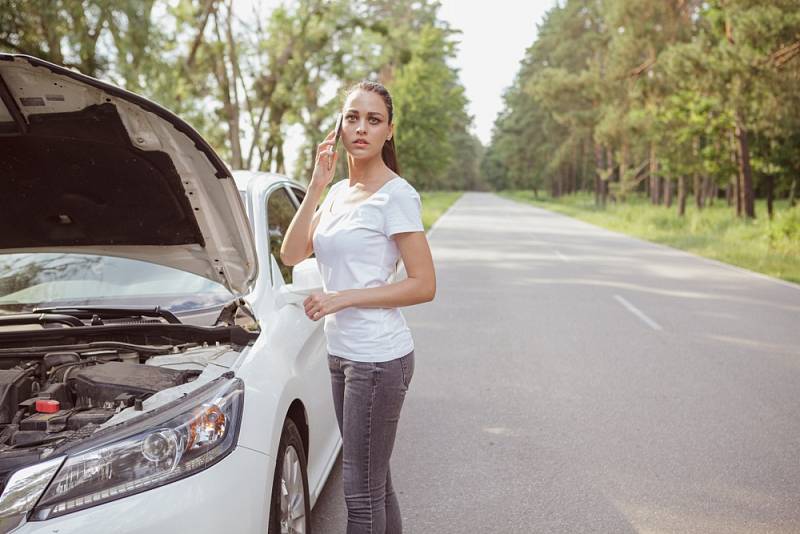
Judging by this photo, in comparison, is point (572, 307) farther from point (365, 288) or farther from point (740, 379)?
point (365, 288)

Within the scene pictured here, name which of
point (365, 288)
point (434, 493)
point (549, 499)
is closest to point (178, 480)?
point (365, 288)

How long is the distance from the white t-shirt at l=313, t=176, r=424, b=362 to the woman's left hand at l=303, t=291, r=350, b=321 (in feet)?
0.32

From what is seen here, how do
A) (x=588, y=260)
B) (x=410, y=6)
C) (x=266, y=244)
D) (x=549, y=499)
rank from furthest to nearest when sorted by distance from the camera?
(x=410, y=6), (x=588, y=260), (x=549, y=499), (x=266, y=244)

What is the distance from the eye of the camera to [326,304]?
241cm

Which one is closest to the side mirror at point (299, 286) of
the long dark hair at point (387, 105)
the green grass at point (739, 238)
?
the long dark hair at point (387, 105)

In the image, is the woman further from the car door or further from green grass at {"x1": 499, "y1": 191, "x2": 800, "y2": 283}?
green grass at {"x1": 499, "y1": 191, "x2": 800, "y2": 283}

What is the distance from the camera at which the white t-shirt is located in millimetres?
2422

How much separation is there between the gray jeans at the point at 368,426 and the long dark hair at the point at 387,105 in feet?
2.25

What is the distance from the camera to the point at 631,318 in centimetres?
923

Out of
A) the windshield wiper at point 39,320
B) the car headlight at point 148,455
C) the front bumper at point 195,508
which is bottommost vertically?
the front bumper at point 195,508

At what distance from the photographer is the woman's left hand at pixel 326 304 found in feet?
7.91

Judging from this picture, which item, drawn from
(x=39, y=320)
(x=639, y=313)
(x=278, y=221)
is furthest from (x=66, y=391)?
(x=639, y=313)

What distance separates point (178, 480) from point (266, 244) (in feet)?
5.33

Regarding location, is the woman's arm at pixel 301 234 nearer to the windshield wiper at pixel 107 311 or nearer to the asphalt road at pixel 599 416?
the windshield wiper at pixel 107 311
